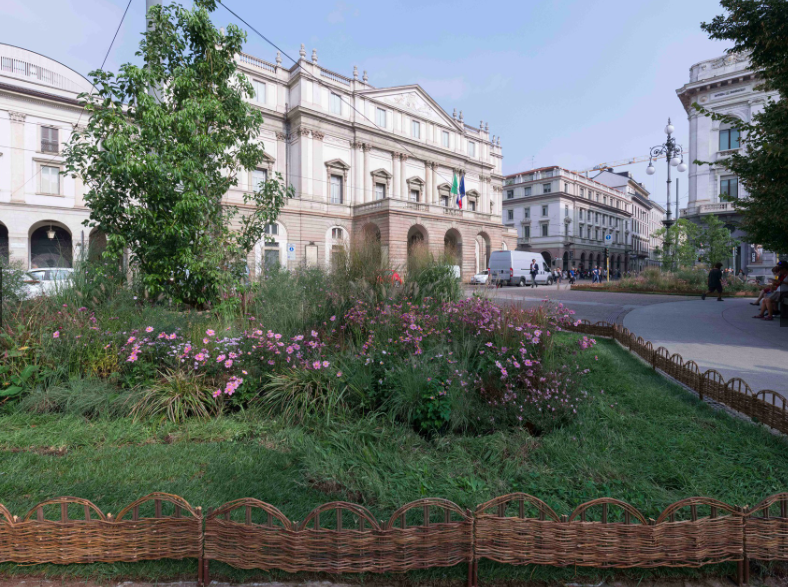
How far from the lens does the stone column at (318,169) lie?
3091 cm

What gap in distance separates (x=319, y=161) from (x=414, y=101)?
11.6 metres

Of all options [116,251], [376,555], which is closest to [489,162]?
[116,251]

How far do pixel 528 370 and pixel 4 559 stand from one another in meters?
3.32

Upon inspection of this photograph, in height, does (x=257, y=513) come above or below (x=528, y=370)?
below

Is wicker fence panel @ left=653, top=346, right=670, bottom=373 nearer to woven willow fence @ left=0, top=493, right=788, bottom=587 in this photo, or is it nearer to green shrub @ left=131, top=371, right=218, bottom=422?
woven willow fence @ left=0, top=493, right=788, bottom=587

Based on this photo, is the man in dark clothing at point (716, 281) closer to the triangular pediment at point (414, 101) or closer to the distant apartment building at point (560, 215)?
the triangular pediment at point (414, 101)

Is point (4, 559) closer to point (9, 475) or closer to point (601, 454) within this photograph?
point (9, 475)

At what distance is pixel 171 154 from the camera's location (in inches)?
193

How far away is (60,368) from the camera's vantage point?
364 cm

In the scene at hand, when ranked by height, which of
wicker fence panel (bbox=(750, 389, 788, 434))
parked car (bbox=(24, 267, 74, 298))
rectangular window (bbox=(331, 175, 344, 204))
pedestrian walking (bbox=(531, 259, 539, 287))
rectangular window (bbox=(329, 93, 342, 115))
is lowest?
wicker fence panel (bbox=(750, 389, 788, 434))

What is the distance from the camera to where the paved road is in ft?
16.2

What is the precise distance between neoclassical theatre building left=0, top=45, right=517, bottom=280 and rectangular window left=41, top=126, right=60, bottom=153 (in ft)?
0.17

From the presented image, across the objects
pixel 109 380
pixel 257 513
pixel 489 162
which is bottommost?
pixel 257 513

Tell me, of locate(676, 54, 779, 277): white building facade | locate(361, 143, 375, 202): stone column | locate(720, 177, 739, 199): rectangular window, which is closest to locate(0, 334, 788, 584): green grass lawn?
locate(361, 143, 375, 202): stone column
